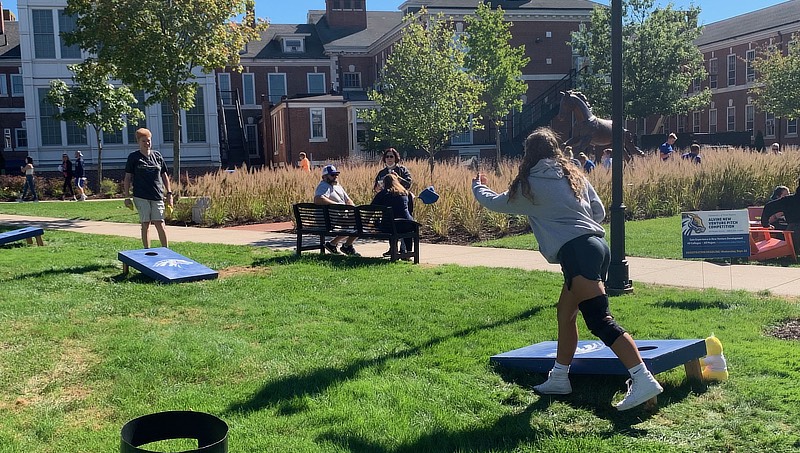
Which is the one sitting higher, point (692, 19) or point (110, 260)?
point (692, 19)

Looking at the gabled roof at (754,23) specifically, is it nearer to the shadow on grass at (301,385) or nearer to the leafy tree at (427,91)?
the leafy tree at (427,91)

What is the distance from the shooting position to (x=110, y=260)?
36.3ft

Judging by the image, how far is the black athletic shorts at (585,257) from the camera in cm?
462

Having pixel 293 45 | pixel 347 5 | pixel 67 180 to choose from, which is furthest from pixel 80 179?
pixel 347 5

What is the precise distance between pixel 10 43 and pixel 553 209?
54876 millimetres

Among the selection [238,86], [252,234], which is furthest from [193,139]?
[252,234]

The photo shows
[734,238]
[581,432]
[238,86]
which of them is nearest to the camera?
[581,432]

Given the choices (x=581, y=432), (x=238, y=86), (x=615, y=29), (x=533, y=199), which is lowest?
(x=581, y=432)

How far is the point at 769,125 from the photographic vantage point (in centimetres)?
4981

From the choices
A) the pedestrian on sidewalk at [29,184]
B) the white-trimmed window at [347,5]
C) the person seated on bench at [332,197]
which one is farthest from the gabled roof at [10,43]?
→ the person seated on bench at [332,197]

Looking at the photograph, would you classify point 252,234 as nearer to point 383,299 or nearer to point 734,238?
point 383,299

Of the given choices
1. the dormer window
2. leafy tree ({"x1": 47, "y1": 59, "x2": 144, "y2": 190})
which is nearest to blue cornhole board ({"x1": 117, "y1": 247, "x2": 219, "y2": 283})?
leafy tree ({"x1": 47, "y1": 59, "x2": 144, "y2": 190})

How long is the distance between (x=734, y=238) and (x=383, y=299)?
5.43 metres

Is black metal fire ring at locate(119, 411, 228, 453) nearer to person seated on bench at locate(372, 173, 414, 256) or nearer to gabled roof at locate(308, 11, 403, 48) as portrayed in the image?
person seated on bench at locate(372, 173, 414, 256)
